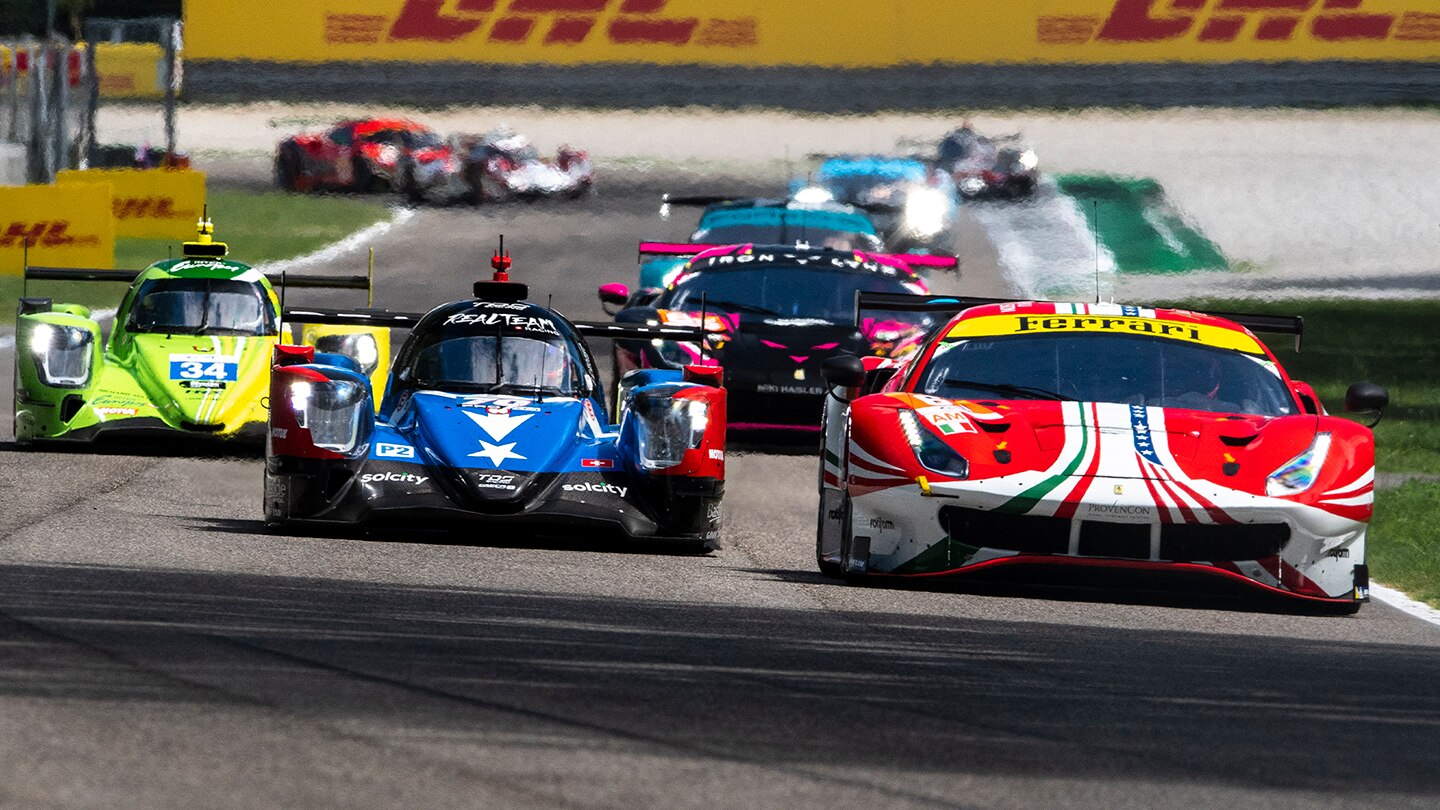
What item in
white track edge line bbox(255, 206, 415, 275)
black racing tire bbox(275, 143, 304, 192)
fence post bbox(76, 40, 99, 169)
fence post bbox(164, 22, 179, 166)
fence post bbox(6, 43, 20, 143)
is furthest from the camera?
black racing tire bbox(275, 143, 304, 192)

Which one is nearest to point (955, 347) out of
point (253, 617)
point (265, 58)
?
point (253, 617)

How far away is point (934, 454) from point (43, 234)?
19.3m

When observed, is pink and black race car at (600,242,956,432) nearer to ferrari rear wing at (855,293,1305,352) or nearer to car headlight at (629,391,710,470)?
ferrari rear wing at (855,293,1305,352)

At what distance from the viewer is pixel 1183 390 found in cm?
998

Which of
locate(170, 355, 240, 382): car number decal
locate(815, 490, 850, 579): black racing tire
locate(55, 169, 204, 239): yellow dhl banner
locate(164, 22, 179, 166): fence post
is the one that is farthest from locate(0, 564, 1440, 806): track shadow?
locate(164, 22, 179, 166): fence post

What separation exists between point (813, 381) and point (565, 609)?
7354 millimetres

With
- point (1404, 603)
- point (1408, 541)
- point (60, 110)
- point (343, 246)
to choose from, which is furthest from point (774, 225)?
point (60, 110)

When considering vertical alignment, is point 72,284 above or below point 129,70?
below

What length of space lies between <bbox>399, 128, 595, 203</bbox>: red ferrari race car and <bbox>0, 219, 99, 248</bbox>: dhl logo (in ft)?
34.7

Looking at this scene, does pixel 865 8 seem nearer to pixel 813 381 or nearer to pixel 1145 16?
pixel 1145 16

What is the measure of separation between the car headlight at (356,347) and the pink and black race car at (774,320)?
154 centimetres

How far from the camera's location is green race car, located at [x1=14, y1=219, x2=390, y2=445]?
13.6 m

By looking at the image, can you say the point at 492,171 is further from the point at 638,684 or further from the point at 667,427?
the point at 638,684

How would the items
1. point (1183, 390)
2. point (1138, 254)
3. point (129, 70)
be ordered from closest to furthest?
point (1183, 390) → point (1138, 254) → point (129, 70)
